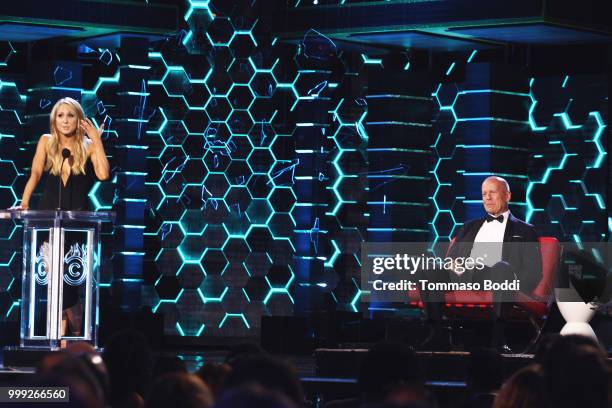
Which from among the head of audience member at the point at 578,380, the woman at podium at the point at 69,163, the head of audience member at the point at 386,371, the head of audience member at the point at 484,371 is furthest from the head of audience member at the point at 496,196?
the head of audience member at the point at 578,380

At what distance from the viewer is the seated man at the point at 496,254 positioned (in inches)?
255

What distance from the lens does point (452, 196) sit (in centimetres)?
965

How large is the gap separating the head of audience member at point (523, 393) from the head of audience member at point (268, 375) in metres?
0.61

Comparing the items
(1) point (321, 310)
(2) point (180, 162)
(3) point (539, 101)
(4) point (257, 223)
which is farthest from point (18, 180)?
(3) point (539, 101)

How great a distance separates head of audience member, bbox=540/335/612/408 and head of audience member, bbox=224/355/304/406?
68 cm

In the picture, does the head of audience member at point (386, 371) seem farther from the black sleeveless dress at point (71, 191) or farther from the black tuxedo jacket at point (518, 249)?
the black tuxedo jacket at point (518, 249)

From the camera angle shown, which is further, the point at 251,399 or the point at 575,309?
the point at 575,309

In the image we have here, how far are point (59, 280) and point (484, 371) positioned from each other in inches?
109

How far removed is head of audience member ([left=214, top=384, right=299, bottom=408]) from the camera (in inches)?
67.7

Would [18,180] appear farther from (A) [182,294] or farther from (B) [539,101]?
(B) [539,101]

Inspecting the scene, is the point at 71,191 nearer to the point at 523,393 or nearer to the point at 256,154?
the point at 256,154

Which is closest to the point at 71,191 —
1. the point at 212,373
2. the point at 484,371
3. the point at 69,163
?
the point at 69,163

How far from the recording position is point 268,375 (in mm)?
2270

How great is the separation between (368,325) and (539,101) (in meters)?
2.23
